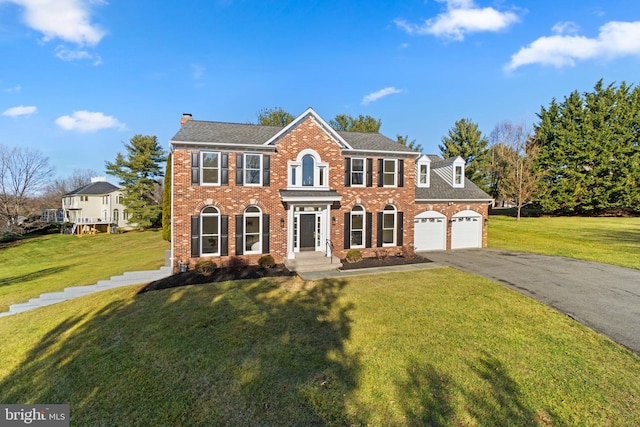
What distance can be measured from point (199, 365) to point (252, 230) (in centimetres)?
887

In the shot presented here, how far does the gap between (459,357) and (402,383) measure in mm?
1715

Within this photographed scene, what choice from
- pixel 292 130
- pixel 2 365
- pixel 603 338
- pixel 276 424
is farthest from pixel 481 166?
pixel 2 365

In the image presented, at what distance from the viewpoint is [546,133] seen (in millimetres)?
40344

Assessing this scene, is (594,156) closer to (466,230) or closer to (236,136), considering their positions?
(466,230)

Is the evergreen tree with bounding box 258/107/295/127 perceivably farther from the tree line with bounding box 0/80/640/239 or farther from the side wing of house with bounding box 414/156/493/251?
the side wing of house with bounding box 414/156/493/251

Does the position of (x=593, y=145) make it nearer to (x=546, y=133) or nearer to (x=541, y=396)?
(x=546, y=133)

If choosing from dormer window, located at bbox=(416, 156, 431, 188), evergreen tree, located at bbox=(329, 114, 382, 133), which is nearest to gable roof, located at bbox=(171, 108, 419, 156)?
dormer window, located at bbox=(416, 156, 431, 188)

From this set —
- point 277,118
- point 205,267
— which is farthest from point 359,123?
point 205,267

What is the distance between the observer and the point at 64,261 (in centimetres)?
2383

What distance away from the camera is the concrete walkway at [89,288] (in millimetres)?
12305

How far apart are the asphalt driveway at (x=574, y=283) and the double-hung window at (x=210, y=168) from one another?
1267cm

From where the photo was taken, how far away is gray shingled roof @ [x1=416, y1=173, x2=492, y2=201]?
62.4 ft

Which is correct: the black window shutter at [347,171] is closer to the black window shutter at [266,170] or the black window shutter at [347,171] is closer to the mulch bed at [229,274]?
the black window shutter at [266,170]

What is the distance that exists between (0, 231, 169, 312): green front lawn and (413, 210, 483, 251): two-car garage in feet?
53.0
